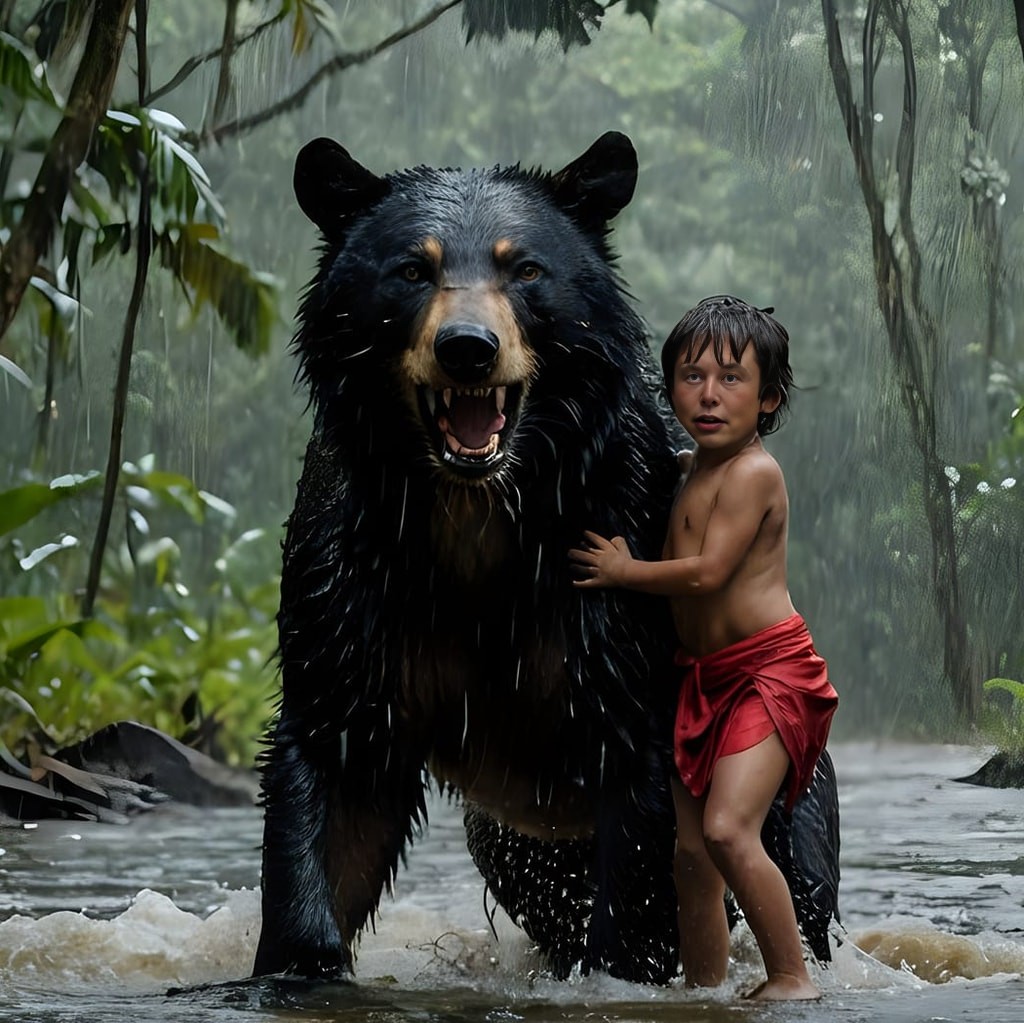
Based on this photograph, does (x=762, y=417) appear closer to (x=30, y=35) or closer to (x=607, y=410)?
(x=607, y=410)

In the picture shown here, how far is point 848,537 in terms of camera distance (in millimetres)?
14070

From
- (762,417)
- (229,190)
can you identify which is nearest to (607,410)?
(762,417)

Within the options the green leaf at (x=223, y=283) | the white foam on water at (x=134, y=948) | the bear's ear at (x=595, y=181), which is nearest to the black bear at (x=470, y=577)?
the bear's ear at (x=595, y=181)

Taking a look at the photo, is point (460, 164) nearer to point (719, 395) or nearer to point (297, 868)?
point (719, 395)

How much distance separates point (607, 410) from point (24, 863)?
2901mm

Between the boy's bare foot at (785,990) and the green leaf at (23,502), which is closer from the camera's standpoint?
the boy's bare foot at (785,990)

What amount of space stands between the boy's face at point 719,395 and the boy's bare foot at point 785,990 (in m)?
0.92

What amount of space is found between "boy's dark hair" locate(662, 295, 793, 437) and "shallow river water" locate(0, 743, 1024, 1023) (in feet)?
3.51

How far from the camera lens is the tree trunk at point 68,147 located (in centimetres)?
582

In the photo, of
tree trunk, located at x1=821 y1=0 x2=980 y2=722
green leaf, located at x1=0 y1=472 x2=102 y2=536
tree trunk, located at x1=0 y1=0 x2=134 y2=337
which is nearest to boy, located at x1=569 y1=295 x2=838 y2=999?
tree trunk, located at x1=0 y1=0 x2=134 y2=337

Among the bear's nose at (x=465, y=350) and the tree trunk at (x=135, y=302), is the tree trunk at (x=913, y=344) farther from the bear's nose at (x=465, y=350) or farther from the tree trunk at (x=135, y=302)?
the bear's nose at (x=465, y=350)

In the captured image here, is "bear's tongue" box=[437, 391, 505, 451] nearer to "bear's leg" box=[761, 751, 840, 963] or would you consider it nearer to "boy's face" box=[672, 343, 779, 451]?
"boy's face" box=[672, 343, 779, 451]

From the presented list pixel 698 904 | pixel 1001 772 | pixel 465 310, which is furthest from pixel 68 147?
pixel 1001 772

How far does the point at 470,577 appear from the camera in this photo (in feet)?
10.4
